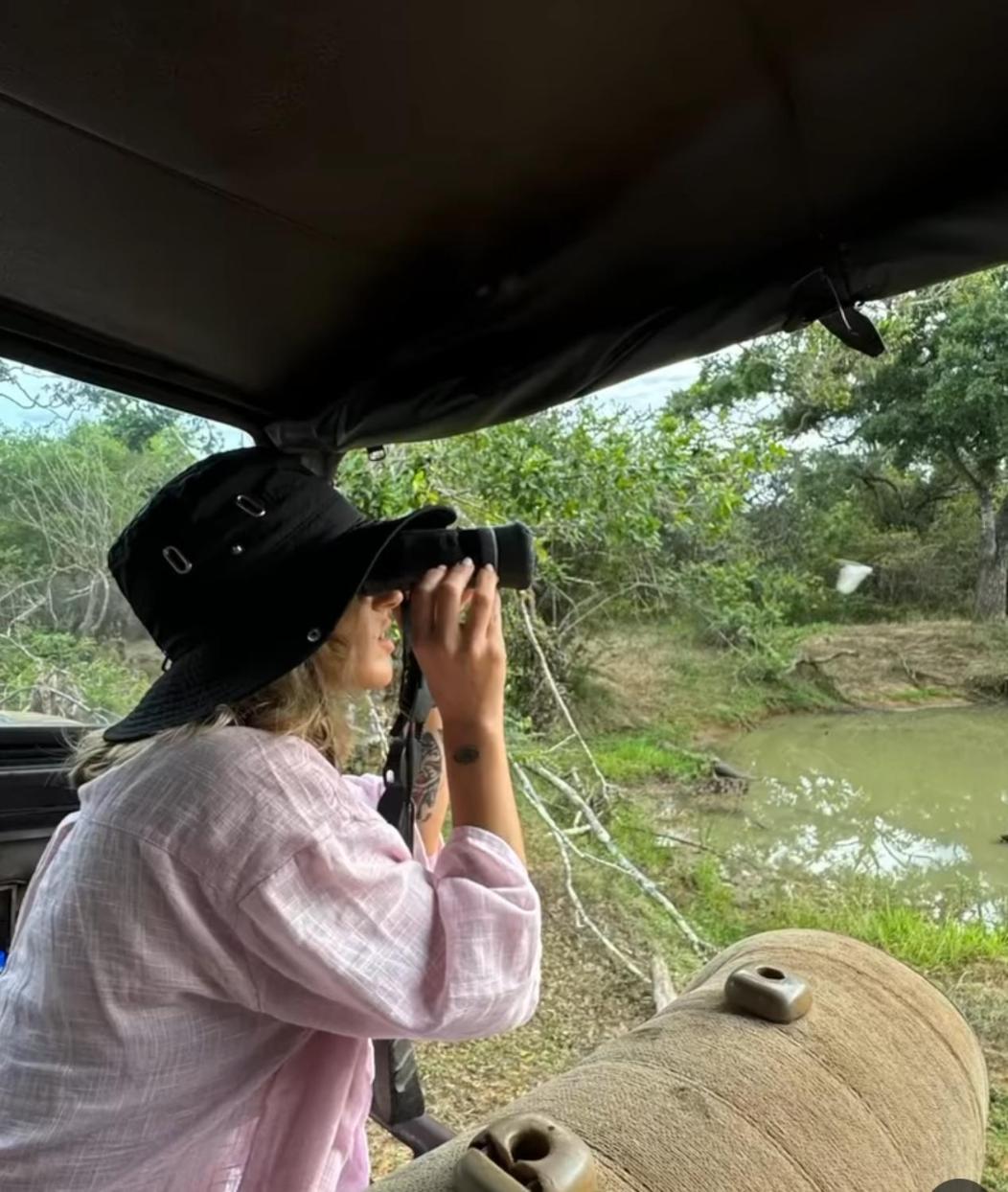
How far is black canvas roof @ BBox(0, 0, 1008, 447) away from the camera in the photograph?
71 cm

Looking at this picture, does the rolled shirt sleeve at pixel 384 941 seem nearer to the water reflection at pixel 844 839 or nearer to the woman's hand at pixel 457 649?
the woman's hand at pixel 457 649

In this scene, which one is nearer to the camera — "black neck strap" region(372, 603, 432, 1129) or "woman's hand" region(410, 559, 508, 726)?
"woman's hand" region(410, 559, 508, 726)

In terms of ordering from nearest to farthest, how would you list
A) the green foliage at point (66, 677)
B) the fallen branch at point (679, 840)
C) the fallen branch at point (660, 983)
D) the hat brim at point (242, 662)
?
the hat brim at point (242, 662) < the green foliage at point (66, 677) < the fallen branch at point (660, 983) < the fallen branch at point (679, 840)

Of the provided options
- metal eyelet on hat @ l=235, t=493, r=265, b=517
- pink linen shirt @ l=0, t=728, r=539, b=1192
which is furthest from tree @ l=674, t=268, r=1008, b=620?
pink linen shirt @ l=0, t=728, r=539, b=1192

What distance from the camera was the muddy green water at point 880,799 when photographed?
6.13 feet

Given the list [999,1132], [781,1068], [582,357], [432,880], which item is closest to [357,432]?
[582,357]

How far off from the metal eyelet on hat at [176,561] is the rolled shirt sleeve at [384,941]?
0.25 meters

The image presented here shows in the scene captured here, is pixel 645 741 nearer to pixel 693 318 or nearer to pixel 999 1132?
pixel 999 1132

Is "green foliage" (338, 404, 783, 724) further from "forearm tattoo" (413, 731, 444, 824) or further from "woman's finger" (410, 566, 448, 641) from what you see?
"woman's finger" (410, 566, 448, 641)

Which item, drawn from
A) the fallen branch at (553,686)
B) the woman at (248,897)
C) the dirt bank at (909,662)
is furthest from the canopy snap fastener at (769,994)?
the fallen branch at (553,686)

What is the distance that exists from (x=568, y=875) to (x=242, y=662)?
207 centimetres

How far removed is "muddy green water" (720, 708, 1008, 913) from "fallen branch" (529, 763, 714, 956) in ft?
1.03

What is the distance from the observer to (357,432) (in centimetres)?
143

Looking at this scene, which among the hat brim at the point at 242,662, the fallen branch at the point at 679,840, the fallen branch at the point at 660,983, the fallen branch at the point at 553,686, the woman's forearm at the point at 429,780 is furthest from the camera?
the fallen branch at the point at 553,686
